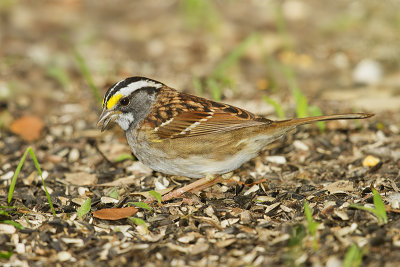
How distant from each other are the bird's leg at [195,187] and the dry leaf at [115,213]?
0.40 m

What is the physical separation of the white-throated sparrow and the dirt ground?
28cm

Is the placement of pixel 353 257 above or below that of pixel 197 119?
below

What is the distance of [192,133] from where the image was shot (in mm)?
4387

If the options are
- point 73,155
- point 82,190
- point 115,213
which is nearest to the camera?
point 115,213

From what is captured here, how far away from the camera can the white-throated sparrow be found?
439cm

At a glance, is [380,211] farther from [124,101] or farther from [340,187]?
[124,101]

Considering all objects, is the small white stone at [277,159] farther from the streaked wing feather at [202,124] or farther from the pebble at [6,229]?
the pebble at [6,229]

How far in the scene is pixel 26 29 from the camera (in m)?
8.89

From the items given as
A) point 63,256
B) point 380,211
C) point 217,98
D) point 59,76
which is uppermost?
point 59,76

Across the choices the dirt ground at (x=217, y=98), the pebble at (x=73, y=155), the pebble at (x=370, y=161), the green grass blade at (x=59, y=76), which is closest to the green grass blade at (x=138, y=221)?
the dirt ground at (x=217, y=98)

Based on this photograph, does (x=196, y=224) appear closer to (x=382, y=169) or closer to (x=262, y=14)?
(x=382, y=169)

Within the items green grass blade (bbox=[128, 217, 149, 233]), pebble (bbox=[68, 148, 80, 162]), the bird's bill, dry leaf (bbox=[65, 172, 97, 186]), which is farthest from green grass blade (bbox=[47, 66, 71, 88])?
green grass blade (bbox=[128, 217, 149, 233])

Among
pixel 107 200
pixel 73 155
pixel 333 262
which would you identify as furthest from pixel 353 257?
pixel 73 155

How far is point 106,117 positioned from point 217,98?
158 centimetres
